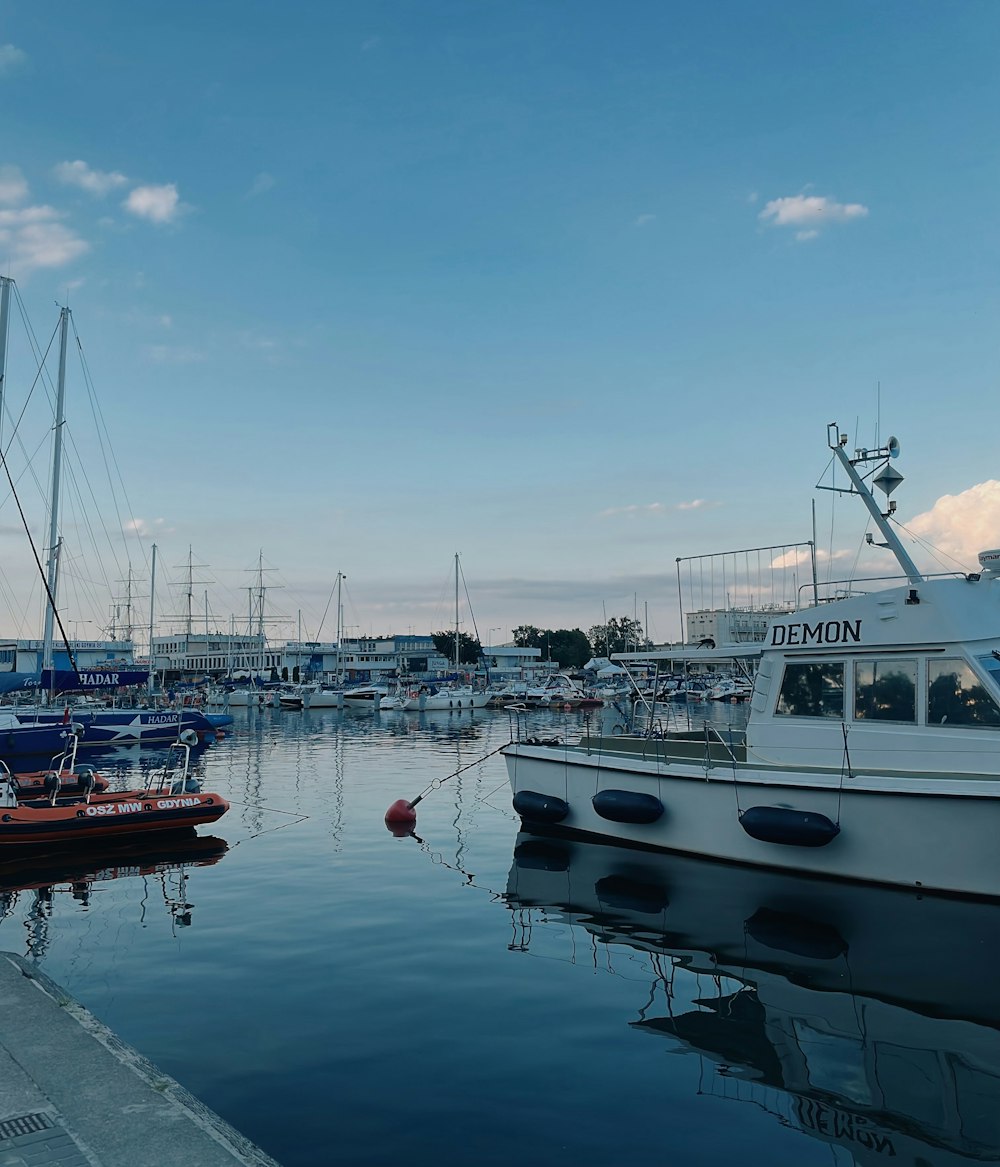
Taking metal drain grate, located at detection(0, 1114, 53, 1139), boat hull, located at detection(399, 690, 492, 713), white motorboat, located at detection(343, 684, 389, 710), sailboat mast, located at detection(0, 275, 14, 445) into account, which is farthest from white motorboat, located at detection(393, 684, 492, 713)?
metal drain grate, located at detection(0, 1114, 53, 1139)

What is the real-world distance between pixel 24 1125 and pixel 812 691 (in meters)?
12.8

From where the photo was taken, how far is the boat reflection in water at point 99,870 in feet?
46.7

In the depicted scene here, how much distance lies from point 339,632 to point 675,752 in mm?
87679

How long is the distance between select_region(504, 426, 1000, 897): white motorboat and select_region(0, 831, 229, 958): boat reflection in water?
25.6 feet

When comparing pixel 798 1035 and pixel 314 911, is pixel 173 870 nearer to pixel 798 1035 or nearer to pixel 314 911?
pixel 314 911

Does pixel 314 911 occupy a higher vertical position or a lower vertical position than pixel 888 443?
lower

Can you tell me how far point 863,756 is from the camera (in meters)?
14.2

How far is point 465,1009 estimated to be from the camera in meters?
9.55

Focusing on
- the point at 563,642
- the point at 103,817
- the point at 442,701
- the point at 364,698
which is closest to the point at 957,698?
the point at 103,817

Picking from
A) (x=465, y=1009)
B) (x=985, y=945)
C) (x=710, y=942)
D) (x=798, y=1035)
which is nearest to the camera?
(x=798, y=1035)

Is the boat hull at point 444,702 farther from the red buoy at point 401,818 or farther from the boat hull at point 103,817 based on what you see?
the boat hull at point 103,817

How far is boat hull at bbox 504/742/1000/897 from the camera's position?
12461 mm

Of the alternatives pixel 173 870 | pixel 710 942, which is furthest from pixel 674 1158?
pixel 173 870

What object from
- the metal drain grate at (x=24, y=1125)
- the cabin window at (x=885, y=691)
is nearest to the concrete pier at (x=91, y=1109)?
the metal drain grate at (x=24, y=1125)
